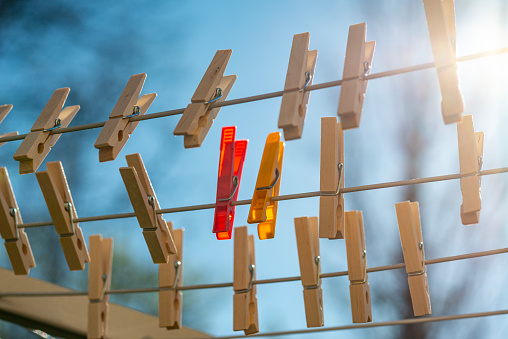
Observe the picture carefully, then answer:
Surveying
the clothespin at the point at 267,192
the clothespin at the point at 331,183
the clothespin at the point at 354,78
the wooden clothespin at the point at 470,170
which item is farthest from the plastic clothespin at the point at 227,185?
the wooden clothespin at the point at 470,170

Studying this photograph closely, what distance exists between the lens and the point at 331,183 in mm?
1281

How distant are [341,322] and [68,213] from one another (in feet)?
7.86

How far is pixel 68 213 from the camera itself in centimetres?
147

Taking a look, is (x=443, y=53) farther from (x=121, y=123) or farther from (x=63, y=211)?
(x=63, y=211)

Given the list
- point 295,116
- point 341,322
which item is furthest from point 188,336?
point 341,322

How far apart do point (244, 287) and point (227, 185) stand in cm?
25

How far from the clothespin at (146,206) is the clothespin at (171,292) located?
0.56ft

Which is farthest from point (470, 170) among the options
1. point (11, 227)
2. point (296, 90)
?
point (11, 227)

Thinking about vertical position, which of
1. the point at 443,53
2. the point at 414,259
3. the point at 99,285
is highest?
the point at 443,53

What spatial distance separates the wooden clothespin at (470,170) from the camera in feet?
3.92

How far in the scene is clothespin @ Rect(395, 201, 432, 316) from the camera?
4.25 ft

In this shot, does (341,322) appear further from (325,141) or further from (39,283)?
(325,141)

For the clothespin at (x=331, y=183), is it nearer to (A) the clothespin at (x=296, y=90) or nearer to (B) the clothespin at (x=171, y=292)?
(A) the clothespin at (x=296, y=90)

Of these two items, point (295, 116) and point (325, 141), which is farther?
point (325, 141)
